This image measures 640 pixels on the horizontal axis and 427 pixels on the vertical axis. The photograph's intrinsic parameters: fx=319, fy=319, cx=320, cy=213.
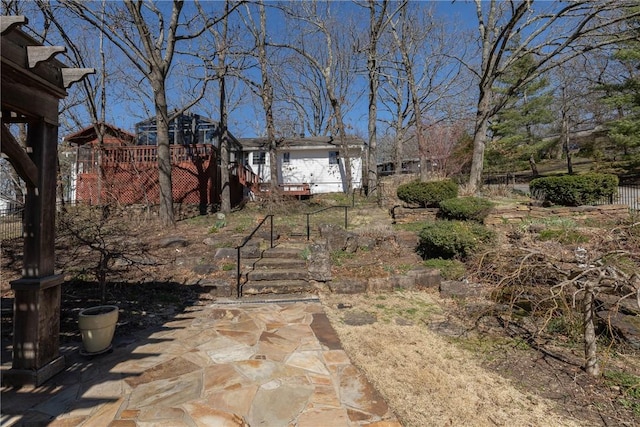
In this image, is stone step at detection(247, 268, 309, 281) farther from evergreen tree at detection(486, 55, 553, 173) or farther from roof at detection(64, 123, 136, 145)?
evergreen tree at detection(486, 55, 553, 173)

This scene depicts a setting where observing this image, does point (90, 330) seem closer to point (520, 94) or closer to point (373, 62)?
point (373, 62)

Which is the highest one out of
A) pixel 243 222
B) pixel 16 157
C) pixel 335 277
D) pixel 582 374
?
pixel 16 157

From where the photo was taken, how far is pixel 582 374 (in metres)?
3.17

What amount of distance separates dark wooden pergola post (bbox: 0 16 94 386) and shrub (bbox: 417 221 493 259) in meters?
6.25

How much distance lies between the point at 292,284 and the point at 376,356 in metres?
2.77

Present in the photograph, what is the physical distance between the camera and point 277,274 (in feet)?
20.7

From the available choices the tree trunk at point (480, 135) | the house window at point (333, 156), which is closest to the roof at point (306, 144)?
the house window at point (333, 156)

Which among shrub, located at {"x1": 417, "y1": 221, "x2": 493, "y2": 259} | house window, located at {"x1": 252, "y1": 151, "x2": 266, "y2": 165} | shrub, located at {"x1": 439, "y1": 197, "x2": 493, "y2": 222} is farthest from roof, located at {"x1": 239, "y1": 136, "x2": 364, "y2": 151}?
shrub, located at {"x1": 417, "y1": 221, "x2": 493, "y2": 259}

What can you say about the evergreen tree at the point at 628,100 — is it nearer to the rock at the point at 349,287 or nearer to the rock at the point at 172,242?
the rock at the point at 349,287

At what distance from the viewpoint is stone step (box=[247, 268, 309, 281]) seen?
6.24m

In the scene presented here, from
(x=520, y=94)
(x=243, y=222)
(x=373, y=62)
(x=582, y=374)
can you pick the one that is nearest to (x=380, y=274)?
(x=582, y=374)

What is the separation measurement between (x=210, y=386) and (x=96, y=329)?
1.53 metres

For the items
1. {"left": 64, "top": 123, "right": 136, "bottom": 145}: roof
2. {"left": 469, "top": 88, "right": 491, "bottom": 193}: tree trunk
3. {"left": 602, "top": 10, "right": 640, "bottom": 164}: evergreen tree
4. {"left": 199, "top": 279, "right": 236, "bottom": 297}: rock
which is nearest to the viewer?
{"left": 199, "top": 279, "right": 236, "bottom": 297}: rock

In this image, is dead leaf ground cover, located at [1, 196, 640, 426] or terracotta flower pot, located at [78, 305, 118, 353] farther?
terracotta flower pot, located at [78, 305, 118, 353]
